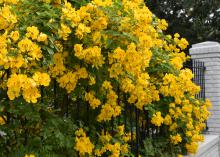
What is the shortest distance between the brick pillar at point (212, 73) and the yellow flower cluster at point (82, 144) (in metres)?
4.57

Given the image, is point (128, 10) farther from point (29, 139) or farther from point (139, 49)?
point (29, 139)

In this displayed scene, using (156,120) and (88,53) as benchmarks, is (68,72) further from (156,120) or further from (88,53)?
(156,120)

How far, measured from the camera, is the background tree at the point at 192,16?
60.1 feet

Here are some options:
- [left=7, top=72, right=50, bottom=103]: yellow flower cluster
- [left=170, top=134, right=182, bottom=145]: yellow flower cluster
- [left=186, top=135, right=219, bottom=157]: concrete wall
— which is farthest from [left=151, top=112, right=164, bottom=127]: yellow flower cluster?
[left=7, top=72, right=50, bottom=103]: yellow flower cluster

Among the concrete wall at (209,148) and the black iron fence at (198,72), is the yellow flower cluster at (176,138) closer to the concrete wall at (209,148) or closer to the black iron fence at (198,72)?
the concrete wall at (209,148)

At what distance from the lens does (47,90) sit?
3.19m

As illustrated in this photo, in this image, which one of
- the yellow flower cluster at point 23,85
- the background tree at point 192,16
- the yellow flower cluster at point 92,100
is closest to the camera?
the yellow flower cluster at point 23,85

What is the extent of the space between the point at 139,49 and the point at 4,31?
108cm

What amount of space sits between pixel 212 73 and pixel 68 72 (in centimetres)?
469

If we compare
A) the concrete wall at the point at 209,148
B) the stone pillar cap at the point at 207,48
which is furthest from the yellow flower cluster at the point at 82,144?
the stone pillar cap at the point at 207,48

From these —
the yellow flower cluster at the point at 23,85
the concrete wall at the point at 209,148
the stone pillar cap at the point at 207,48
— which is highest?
the stone pillar cap at the point at 207,48

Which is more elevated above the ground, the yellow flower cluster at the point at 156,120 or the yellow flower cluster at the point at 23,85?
the yellow flower cluster at the point at 23,85

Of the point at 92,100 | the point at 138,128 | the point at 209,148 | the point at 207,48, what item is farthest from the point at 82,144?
the point at 207,48

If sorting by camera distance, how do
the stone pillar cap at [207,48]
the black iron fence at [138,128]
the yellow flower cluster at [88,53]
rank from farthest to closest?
the stone pillar cap at [207,48] < the black iron fence at [138,128] < the yellow flower cluster at [88,53]
